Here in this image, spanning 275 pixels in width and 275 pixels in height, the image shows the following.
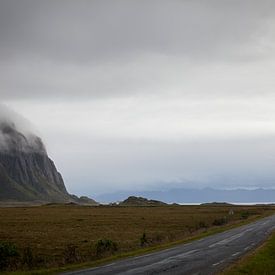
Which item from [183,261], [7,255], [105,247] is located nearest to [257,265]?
[183,261]

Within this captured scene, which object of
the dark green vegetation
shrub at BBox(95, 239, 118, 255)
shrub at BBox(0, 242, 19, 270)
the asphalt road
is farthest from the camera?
shrub at BBox(95, 239, 118, 255)

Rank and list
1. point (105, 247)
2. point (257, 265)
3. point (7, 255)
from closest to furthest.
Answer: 1. point (257, 265)
2. point (7, 255)
3. point (105, 247)

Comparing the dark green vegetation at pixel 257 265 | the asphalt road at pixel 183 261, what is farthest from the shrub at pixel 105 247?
the dark green vegetation at pixel 257 265

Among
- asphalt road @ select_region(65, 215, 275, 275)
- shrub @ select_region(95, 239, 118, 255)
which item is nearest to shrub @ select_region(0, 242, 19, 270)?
asphalt road @ select_region(65, 215, 275, 275)

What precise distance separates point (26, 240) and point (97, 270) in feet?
75.2

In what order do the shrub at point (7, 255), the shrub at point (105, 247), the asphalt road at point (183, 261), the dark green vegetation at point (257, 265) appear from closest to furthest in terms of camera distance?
the dark green vegetation at point (257, 265), the asphalt road at point (183, 261), the shrub at point (7, 255), the shrub at point (105, 247)

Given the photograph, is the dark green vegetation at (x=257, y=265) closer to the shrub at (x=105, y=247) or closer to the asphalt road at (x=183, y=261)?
the asphalt road at (x=183, y=261)

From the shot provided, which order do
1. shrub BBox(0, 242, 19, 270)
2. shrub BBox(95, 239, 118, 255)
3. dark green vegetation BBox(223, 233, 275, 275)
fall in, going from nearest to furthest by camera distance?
dark green vegetation BBox(223, 233, 275, 275)
shrub BBox(0, 242, 19, 270)
shrub BBox(95, 239, 118, 255)

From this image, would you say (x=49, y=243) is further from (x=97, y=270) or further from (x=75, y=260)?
(x=97, y=270)

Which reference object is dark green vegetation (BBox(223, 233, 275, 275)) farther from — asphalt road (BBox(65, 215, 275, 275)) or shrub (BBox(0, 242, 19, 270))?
shrub (BBox(0, 242, 19, 270))

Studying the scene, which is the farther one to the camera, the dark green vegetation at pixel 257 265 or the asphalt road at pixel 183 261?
the asphalt road at pixel 183 261

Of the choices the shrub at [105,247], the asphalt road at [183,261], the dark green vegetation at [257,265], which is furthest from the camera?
the shrub at [105,247]

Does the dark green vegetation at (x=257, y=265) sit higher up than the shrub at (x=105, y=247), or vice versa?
the shrub at (x=105, y=247)

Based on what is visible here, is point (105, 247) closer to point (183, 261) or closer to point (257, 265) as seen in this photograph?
point (183, 261)
